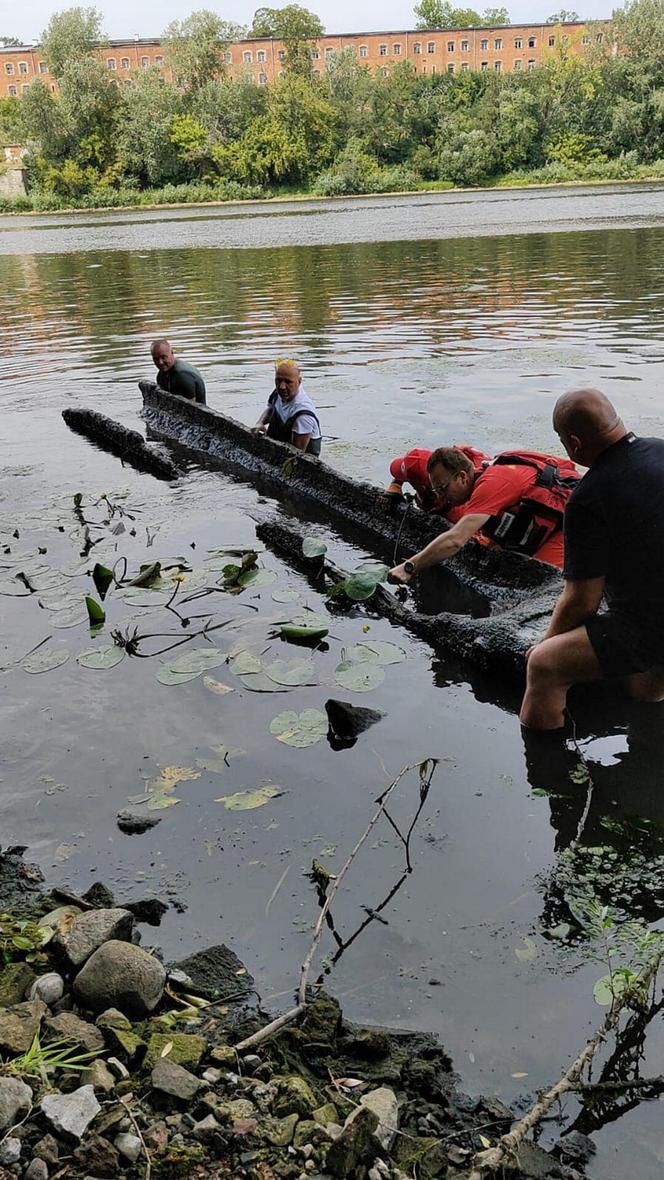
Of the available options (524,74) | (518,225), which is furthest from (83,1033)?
(524,74)

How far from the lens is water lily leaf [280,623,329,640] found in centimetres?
666

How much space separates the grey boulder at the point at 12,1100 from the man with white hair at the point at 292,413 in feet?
26.6

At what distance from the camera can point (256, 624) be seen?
23.3ft

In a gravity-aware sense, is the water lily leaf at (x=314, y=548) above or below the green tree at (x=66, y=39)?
below

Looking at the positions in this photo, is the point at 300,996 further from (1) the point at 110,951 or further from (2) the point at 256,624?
(2) the point at 256,624

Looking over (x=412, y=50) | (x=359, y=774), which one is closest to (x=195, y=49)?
(x=412, y=50)

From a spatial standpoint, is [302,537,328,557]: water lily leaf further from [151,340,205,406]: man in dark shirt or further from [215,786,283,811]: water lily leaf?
[151,340,205,406]: man in dark shirt

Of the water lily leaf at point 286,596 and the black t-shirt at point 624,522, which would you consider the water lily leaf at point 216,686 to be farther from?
the black t-shirt at point 624,522

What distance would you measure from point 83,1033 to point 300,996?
2.43 ft

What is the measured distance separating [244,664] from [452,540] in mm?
1677

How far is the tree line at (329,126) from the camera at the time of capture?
80.9m

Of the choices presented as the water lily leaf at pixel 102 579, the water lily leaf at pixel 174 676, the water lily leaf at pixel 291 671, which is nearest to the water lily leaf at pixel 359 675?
the water lily leaf at pixel 291 671

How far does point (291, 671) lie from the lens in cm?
626

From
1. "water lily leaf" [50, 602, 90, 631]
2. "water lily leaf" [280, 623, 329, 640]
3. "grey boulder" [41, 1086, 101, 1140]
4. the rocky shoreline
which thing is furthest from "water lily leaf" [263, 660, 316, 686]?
"grey boulder" [41, 1086, 101, 1140]
